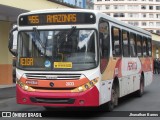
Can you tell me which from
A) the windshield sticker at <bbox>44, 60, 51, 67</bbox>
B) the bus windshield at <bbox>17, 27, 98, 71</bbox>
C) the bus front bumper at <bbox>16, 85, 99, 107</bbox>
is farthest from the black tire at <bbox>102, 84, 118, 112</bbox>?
the windshield sticker at <bbox>44, 60, 51, 67</bbox>

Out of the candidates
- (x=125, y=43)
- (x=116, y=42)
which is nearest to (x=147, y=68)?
(x=125, y=43)

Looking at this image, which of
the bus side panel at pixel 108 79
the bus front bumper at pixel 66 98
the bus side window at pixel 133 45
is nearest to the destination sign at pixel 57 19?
the bus side panel at pixel 108 79

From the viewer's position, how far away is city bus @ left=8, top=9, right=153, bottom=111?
11.2 m

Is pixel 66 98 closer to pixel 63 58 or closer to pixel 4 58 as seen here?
pixel 63 58

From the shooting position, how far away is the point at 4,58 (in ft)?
81.4

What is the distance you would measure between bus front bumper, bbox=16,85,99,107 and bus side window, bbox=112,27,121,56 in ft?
7.75

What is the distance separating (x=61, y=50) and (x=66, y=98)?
1.27 meters

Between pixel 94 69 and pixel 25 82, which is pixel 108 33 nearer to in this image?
pixel 94 69

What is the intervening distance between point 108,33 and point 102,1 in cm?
12234

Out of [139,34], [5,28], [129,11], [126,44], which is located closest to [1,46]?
[5,28]

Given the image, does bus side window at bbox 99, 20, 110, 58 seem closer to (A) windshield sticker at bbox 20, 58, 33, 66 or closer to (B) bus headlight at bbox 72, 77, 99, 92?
(B) bus headlight at bbox 72, 77, 99, 92

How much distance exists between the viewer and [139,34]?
17906mm

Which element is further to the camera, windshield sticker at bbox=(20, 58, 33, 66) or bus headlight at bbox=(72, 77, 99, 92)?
windshield sticker at bbox=(20, 58, 33, 66)

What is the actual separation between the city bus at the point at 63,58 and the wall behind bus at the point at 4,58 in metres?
12.7
